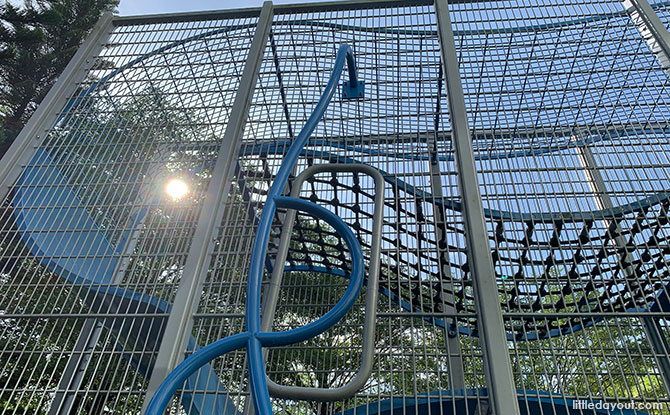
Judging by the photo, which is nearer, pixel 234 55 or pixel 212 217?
pixel 212 217

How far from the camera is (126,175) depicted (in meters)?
3.08

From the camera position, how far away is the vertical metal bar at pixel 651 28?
277cm

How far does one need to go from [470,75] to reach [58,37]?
891 centimetres

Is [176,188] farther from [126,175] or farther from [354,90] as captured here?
[354,90]

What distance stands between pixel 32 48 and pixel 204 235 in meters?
8.27

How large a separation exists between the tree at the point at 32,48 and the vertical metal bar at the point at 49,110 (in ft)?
13.6

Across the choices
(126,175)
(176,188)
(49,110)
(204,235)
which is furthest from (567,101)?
(49,110)

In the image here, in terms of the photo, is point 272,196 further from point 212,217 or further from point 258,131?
point 258,131

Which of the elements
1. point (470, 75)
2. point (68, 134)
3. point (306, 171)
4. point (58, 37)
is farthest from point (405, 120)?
point (58, 37)

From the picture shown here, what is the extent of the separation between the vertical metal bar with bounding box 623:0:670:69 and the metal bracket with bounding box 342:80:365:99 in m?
1.87

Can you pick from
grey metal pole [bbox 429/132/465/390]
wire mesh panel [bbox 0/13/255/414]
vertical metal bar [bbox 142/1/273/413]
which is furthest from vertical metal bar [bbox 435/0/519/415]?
wire mesh panel [bbox 0/13/255/414]

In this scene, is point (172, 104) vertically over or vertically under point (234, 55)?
under

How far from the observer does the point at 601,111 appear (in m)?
2.98

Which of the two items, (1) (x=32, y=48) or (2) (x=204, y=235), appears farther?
(1) (x=32, y=48)
